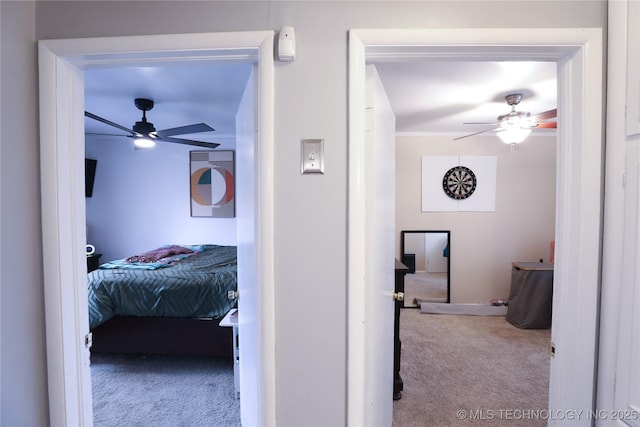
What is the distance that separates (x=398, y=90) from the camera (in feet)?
7.91

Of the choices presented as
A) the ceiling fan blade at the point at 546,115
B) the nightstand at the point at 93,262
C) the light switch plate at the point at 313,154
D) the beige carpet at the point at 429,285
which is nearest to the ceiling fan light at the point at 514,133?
the ceiling fan blade at the point at 546,115

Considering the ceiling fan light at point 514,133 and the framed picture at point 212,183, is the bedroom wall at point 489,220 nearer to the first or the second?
the ceiling fan light at point 514,133

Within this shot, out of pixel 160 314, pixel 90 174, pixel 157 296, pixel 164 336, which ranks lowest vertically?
pixel 164 336

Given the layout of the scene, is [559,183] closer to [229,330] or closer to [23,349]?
[23,349]

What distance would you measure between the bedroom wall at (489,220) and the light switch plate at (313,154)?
3.01 meters

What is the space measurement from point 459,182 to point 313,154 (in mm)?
3288

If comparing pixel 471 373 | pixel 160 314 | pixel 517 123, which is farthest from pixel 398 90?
pixel 160 314

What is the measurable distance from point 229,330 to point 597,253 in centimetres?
227

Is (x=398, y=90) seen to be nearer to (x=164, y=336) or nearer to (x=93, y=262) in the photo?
(x=164, y=336)

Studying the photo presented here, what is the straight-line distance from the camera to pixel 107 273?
100 inches

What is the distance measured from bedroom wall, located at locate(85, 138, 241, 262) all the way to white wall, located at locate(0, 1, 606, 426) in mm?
3330

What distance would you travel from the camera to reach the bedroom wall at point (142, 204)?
14.3 feet

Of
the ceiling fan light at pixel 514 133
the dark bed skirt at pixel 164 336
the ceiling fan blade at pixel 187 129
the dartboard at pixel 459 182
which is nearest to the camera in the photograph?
the dark bed skirt at pixel 164 336

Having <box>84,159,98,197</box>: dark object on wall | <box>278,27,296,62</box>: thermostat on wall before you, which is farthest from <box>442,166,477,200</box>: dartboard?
<box>84,159,98,197</box>: dark object on wall
